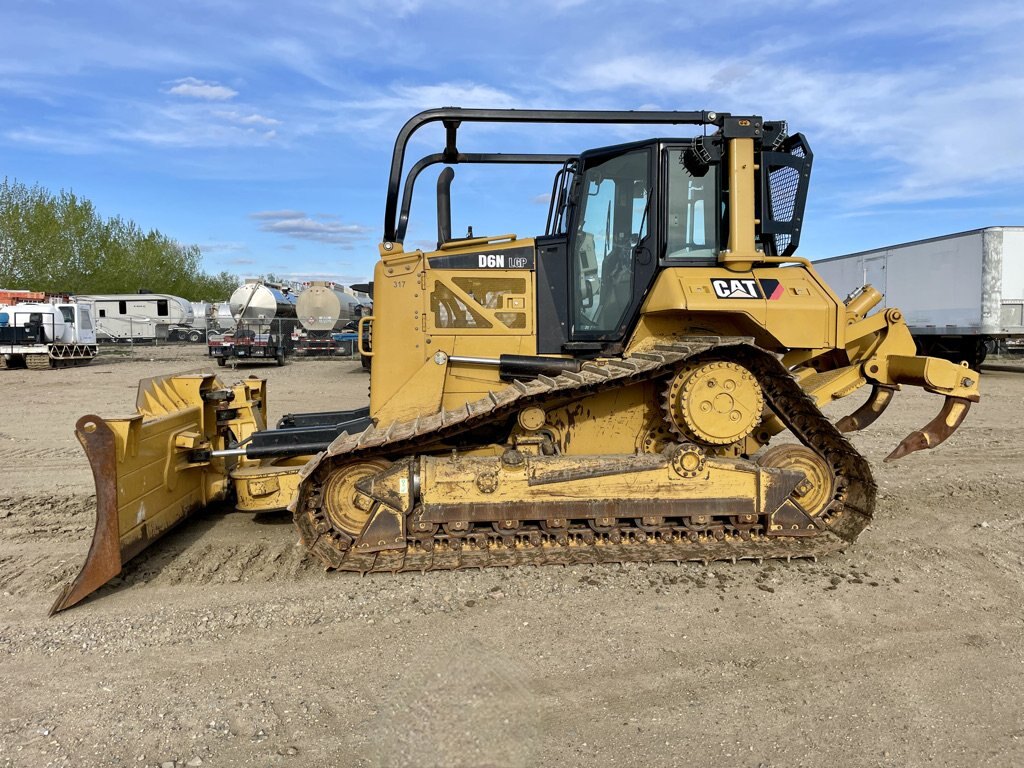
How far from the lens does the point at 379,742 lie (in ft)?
9.77

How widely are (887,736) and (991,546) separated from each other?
3.17m

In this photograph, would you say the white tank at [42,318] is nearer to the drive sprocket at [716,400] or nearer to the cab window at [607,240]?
the cab window at [607,240]

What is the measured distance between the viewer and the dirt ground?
9.73 feet

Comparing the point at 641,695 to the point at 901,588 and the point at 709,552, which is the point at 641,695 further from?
the point at 901,588

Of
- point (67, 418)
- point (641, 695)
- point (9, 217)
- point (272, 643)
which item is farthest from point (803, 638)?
point (9, 217)

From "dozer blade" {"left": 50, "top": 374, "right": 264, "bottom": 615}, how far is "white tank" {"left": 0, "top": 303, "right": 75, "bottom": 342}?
2223 cm

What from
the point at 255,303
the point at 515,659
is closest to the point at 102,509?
the point at 515,659

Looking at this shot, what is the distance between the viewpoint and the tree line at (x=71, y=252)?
41.8m

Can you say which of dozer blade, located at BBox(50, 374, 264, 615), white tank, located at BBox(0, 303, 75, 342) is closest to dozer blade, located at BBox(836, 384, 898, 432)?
dozer blade, located at BBox(50, 374, 264, 615)

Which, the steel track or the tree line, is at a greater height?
the tree line

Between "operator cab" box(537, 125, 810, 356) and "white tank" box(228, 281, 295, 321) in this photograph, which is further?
"white tank" box(228, 281, 295, 321)

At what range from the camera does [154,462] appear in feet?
16.3

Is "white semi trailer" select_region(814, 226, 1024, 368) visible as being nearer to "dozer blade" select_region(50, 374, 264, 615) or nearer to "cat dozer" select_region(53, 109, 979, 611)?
"cat dozer" select_region(53, 109, 979, 611)

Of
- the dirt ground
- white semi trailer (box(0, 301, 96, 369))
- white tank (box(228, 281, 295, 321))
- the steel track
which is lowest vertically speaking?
the dirt ground
